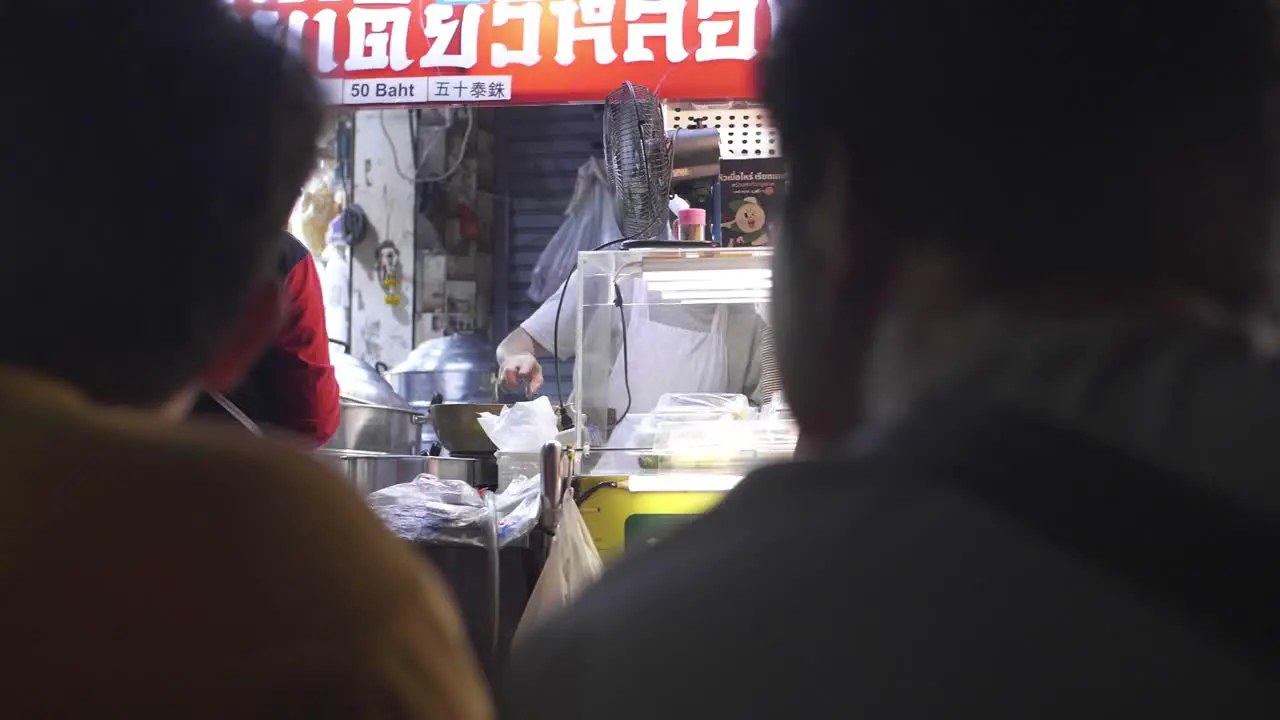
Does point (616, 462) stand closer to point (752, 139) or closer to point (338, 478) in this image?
point (752, 139)

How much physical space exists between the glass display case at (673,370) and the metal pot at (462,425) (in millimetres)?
554

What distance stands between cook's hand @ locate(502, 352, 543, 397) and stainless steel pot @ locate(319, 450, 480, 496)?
31 centimetres

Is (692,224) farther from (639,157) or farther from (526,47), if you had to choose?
(526,47)

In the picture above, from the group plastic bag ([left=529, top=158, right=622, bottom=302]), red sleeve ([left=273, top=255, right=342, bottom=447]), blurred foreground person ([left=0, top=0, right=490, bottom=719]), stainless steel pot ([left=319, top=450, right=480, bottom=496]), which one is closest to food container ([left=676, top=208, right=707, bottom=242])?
stainless steel pot ([left=319, top=450, right=480, bottom=496])

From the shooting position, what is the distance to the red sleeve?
210 centimetres

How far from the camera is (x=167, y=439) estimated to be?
24.8 inches

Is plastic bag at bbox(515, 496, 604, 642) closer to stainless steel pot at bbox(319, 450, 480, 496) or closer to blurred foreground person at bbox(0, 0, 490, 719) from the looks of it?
stainless steel pot at bbox(319, 450, 480, 496)

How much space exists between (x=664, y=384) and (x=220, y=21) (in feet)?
8.20

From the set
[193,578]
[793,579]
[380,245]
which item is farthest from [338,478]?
[380,245]

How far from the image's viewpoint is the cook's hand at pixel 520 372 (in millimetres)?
3379

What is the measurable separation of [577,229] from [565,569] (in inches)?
145

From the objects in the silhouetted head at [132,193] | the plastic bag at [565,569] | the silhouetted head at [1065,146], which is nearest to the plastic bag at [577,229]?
the plastic bag at [565,569]

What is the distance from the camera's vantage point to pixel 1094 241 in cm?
56

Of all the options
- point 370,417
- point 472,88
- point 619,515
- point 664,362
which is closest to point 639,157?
point 664,362
